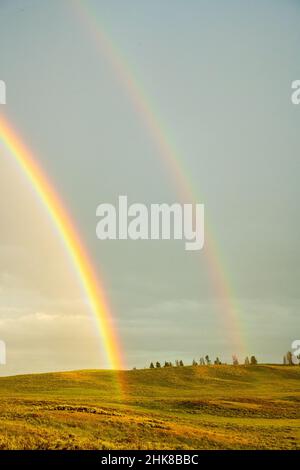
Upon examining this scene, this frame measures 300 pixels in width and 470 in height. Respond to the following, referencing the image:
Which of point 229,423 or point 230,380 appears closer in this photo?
point 229,423

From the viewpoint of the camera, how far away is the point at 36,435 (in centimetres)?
3981

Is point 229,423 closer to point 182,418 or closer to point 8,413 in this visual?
point 182,418

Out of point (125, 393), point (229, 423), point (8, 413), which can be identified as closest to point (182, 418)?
point (229, 423)

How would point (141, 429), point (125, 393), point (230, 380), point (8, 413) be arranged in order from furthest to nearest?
point (230, 380) < point (125, 393) < point (8, 413) < point (141, 429)

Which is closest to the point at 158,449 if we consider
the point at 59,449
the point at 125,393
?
the point at 59,449

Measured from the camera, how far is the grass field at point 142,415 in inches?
1618

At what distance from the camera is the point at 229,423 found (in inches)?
2147

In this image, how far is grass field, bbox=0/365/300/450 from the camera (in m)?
41.1

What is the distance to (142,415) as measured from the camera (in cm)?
5656
